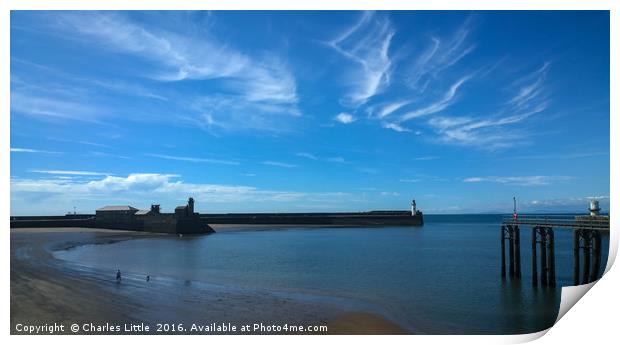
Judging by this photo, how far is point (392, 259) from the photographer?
3062 cm

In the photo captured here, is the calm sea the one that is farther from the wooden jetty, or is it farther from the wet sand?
the wet sand

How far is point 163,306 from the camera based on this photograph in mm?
15312

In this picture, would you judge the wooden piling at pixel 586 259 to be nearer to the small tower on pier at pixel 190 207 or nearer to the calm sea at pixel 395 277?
the calm sea at pixel 395 277

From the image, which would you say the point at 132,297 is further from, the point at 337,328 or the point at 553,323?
the point at 553,323

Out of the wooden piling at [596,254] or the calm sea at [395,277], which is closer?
the calm sea at [395,277]

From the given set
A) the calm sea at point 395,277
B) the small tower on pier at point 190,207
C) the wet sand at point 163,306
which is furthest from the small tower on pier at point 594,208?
the small tower on pier at point 190,207

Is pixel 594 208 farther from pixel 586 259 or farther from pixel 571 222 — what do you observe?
pixel 586 259

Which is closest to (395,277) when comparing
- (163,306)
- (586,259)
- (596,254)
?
(586,259)

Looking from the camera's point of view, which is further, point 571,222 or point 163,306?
point 571,222

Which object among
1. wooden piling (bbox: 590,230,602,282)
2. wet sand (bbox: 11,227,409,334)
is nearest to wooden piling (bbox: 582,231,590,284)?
wooden piling (bbox: 590,230,602,282)

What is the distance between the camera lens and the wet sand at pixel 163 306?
44.6ft

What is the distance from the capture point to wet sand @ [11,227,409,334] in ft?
44.6
